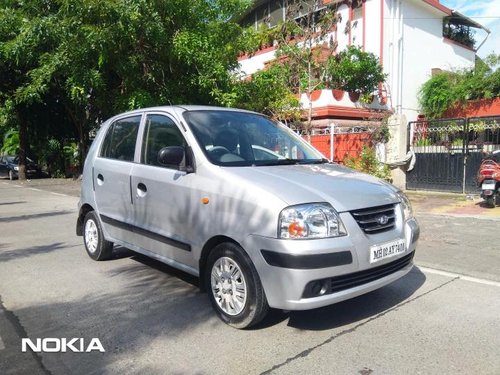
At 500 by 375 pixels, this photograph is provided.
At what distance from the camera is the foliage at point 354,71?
696 inches

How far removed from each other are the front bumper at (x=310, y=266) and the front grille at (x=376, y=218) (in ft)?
0.22

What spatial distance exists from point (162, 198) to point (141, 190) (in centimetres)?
44

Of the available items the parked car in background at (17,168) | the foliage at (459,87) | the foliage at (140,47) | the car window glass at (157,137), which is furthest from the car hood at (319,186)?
the parked car in background at (17,168)

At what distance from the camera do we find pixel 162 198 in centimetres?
442

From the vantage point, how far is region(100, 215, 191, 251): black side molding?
167 inches

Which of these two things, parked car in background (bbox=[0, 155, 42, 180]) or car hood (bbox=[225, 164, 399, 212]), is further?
parked car in background (bbox=[0, 155, 42, 180])

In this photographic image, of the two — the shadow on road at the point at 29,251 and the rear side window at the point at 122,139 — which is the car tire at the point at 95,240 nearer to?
the rear side window at the point at 122,139

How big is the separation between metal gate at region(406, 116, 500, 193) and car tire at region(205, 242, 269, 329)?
9448 mm

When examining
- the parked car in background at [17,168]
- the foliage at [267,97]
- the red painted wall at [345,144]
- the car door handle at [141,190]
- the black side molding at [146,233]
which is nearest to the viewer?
the black side molding at [146,233]

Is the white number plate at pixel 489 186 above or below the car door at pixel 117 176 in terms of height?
below

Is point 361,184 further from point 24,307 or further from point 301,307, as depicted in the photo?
point 24,307

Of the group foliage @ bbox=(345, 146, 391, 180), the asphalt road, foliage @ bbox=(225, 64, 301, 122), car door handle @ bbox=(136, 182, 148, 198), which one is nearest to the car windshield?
car door handle @ bbox=(136, 182, 148, 198)

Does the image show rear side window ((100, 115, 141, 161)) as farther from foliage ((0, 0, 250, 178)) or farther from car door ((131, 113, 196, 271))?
foliage ((0, 0, 250, 178))

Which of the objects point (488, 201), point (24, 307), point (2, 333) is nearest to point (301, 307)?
point (2, 333)
